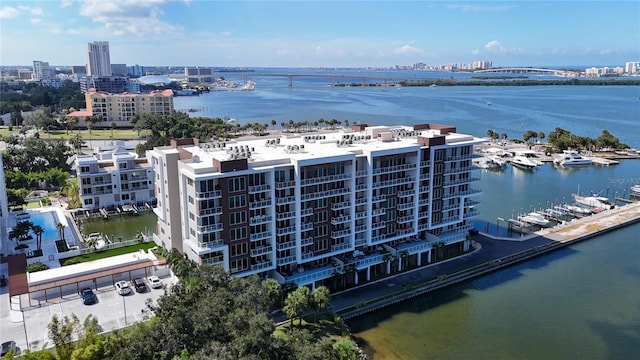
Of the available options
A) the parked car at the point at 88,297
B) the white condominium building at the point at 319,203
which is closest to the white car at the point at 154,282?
the white condominium building at the point at 319,203

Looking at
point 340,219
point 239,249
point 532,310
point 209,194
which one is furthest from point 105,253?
point 532,310

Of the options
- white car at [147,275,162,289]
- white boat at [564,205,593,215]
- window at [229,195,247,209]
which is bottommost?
white boat at [564,205,593,215]

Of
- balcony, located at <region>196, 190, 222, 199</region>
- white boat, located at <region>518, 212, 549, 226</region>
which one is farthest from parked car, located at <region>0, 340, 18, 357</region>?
white boat, located at <region>518, 212, 549, 226</region>

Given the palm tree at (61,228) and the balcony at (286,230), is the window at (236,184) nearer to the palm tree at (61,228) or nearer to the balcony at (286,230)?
the balcony at (286,230)

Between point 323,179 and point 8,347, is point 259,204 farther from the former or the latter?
point 8,347

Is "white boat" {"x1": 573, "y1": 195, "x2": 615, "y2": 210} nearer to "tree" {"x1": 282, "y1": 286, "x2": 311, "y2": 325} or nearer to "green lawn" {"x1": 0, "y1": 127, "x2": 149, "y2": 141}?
"tree" {"x1": 282, "y1": 286, "x2": 311, "y2": 325}

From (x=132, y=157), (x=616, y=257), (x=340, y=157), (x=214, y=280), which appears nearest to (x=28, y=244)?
(x=132, y=157)
